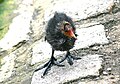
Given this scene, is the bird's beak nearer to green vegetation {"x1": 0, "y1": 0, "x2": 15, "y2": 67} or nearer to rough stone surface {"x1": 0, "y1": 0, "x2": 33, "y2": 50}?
rough stone surface {"x1": 0, "y1": 0, "x2": 33, "y2": 50}

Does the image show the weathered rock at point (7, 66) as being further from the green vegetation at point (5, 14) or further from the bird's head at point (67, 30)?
the bird's head at point (67, 30)

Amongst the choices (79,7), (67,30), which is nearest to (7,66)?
(67,30)

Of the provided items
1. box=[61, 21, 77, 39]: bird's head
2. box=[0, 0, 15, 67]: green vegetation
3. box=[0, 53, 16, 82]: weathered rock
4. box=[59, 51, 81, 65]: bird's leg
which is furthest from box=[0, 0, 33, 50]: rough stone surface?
box=[61, 21, 77, 39]: bird's head

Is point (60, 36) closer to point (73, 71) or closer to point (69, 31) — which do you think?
point (69, 31)

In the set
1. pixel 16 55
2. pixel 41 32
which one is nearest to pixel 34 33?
pixel 41 32

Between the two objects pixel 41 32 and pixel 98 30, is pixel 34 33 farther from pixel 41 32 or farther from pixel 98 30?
pixel 98 30

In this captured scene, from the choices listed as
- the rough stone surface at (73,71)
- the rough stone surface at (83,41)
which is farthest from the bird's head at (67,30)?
the rough stone surface at (83,41)
